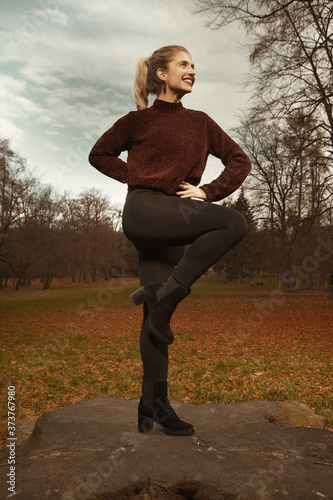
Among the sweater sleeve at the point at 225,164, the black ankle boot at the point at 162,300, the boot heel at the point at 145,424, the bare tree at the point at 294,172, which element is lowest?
the boot heel at the point at 145,424

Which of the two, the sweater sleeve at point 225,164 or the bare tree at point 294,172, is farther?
the bare tree at point 294,172

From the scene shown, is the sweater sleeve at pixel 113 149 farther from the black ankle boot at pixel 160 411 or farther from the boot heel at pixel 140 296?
the black ankle boot at pixel 160 411

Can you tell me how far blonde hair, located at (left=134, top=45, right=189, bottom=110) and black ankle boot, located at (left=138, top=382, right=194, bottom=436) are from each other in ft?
6.30

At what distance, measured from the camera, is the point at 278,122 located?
44.7 feet

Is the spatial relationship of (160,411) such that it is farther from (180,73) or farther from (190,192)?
(180,73)

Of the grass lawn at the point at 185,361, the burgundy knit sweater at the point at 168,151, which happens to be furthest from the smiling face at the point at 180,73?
the grass lawn at the point at 185,361

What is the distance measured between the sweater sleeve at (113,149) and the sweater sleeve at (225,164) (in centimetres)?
53

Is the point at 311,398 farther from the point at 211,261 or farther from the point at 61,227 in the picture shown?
the point at 61,227

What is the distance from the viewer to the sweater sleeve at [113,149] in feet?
7.95

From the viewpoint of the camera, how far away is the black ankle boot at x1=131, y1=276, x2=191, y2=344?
81.4 inches

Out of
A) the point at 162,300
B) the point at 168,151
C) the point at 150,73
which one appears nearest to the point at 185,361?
the point at 162,300

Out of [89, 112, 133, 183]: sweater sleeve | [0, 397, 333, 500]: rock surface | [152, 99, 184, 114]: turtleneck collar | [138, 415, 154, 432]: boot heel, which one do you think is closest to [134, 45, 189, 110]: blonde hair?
[152, 99, 184, 114]: turtleneck collar

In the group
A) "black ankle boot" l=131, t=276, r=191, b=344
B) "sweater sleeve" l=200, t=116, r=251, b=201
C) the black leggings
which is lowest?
"black ankle boot" l=131, t=276, r=191, b=344

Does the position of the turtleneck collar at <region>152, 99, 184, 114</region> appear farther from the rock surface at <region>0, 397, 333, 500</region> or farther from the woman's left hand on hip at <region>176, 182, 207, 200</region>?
the rock surface at <region>0, 397, 333, 500</region>
